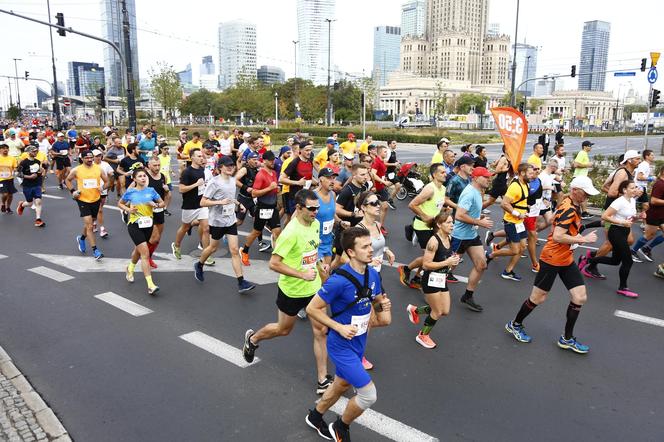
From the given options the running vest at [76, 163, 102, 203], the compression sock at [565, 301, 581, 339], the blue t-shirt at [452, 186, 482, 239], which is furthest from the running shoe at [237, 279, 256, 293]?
the compression sock at [565, 301, 581, 339]

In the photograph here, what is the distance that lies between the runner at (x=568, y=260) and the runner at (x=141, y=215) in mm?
5050

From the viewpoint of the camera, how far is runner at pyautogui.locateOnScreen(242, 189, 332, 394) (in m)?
4.44

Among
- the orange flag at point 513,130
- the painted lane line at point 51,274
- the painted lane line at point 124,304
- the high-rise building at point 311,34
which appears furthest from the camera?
the high-rise building at point 311,34

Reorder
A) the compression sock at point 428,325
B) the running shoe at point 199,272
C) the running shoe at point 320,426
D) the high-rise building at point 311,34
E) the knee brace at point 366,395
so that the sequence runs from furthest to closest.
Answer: the high-rise building at point 311,34 < the running shoe at point 199,272 < the compression sock at point 428,325 < the running shoe at point 320,426 < the knee brace at point 366,395

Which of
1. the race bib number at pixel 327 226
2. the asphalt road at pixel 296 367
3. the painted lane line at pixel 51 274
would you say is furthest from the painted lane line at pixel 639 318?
the painted lane line at pixel 51 274

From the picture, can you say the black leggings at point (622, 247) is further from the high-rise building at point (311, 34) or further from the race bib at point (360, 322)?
the high-rise building at point (311, 34)

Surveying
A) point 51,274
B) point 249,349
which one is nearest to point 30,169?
point 51,274

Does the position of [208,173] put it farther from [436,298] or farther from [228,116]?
[228,116]

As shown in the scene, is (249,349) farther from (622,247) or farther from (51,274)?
(622,247)

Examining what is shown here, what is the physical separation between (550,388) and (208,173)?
10.9 m

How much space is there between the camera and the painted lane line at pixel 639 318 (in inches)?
243

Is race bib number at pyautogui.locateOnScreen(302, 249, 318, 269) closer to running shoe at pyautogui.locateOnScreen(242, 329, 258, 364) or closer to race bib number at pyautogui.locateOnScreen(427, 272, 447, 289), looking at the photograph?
running shoe at pyautogui.locateOnScreen(242, 329, 258, 364)

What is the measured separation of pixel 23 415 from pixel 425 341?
3.82 metres

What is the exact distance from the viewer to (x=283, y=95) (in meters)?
91.6
